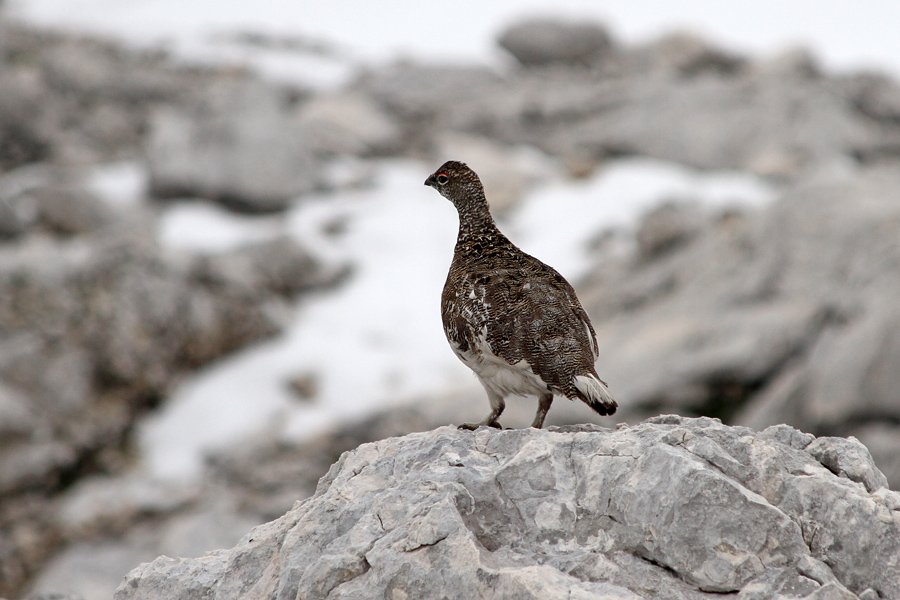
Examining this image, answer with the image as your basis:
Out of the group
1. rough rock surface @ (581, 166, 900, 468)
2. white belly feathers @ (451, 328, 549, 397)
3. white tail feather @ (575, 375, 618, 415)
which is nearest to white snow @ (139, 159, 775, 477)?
rough rock surface @ (581, 166, 900, 468)

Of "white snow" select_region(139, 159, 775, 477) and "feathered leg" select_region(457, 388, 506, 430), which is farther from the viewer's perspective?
"white snow" select_region(139, 159, 775, 477)

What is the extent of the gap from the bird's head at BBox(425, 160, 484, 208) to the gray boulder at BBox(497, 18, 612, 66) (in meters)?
21.5

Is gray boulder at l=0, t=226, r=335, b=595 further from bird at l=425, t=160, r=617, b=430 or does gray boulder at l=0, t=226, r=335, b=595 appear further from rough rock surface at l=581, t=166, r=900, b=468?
bird at l=425, t=160, r=617, b=430

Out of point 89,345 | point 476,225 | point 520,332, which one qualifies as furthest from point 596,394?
point 89,345

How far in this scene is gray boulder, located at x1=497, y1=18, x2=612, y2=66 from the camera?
26.2 metres

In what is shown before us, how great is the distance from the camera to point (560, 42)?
2622 cm

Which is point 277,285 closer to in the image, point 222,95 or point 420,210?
point 420,210

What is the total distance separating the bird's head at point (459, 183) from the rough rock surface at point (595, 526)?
2037mm

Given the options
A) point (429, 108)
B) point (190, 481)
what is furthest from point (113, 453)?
point (429, 108)

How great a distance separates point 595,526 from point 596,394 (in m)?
0.95

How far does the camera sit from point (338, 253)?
1551cm

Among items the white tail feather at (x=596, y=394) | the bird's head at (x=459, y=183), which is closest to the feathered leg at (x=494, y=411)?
the white tail feather at (x=596, y=394)

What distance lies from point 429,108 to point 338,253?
796 cm

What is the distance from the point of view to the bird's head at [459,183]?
548 cm
